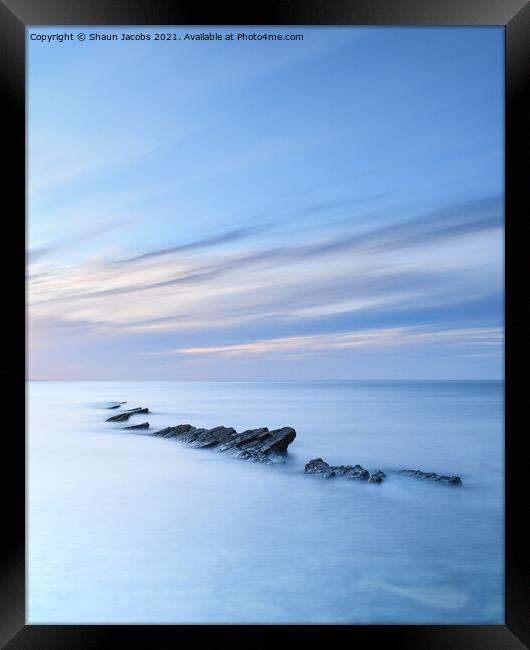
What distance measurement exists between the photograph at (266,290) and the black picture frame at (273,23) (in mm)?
41

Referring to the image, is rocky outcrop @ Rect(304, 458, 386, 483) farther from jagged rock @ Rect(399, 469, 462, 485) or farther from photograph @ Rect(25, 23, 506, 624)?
jagged rock @ Rect(399, 469, 462, 485)

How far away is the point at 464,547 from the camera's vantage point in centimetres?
212

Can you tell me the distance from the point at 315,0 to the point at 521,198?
1.06 meters

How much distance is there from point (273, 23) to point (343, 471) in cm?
247

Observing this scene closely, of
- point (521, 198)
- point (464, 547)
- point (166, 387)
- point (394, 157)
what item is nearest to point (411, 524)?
point (464, 547)

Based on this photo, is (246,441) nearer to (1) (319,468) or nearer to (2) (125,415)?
(1) (319,468)

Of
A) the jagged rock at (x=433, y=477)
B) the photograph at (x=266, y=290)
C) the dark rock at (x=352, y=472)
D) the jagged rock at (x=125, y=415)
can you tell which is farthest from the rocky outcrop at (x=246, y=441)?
the jagged rock at (x=433, y=477)

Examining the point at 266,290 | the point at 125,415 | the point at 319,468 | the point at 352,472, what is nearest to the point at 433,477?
the point at 352,472

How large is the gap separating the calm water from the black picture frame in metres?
0.08

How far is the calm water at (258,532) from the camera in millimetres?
2029

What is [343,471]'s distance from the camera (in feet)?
9.70

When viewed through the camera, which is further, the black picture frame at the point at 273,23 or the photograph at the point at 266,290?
the photograph at the point at 266,290

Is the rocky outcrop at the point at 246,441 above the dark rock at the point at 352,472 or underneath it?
above

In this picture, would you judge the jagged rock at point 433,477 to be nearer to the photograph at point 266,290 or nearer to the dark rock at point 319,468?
the photograph at point 266,290
